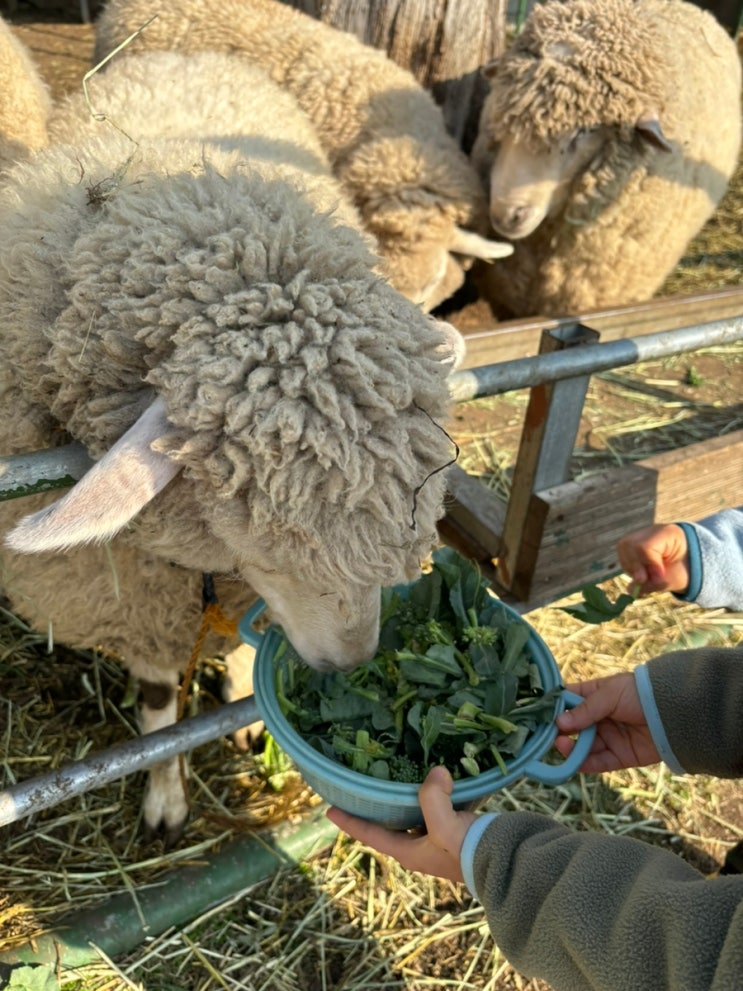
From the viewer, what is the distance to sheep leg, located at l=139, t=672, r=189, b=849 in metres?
2.39

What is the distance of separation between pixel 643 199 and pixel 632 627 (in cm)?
269

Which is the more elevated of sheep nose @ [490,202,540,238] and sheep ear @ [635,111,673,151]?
sheep ear @ [635,111,673,151]

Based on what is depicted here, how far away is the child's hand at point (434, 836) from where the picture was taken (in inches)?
53.0

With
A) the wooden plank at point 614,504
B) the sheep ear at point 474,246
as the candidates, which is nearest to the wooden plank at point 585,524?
the wooden plank at point 614,504

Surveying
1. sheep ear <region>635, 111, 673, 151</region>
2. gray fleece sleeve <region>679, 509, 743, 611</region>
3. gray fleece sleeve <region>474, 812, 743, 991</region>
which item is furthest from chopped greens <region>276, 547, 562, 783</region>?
sheep ear <region>635, 111, 673, 151</region>

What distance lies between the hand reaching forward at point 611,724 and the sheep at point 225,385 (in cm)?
47

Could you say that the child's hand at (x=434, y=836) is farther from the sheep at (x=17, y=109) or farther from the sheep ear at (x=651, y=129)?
the sheep ear at (x=651, y=129)

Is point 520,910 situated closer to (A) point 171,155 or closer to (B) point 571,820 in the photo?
(B) point 571,820

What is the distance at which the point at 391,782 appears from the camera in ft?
4.75

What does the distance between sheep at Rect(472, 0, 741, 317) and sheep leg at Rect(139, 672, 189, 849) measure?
104 inches

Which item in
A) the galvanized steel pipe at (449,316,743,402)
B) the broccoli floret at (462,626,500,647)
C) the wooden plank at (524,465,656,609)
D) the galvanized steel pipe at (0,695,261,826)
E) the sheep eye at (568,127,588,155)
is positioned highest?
the sheep eye at (568,127,588,155)

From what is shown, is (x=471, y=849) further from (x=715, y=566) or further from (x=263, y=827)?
(x=263, y=827)

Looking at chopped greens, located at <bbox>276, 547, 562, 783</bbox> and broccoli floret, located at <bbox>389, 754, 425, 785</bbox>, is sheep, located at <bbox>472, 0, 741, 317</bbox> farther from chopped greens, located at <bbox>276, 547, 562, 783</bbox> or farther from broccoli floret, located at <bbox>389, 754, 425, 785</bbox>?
broccoli floret, located at <bbox>389, 754, 425, 785</bbox>

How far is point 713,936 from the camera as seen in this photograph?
40.9 inches
